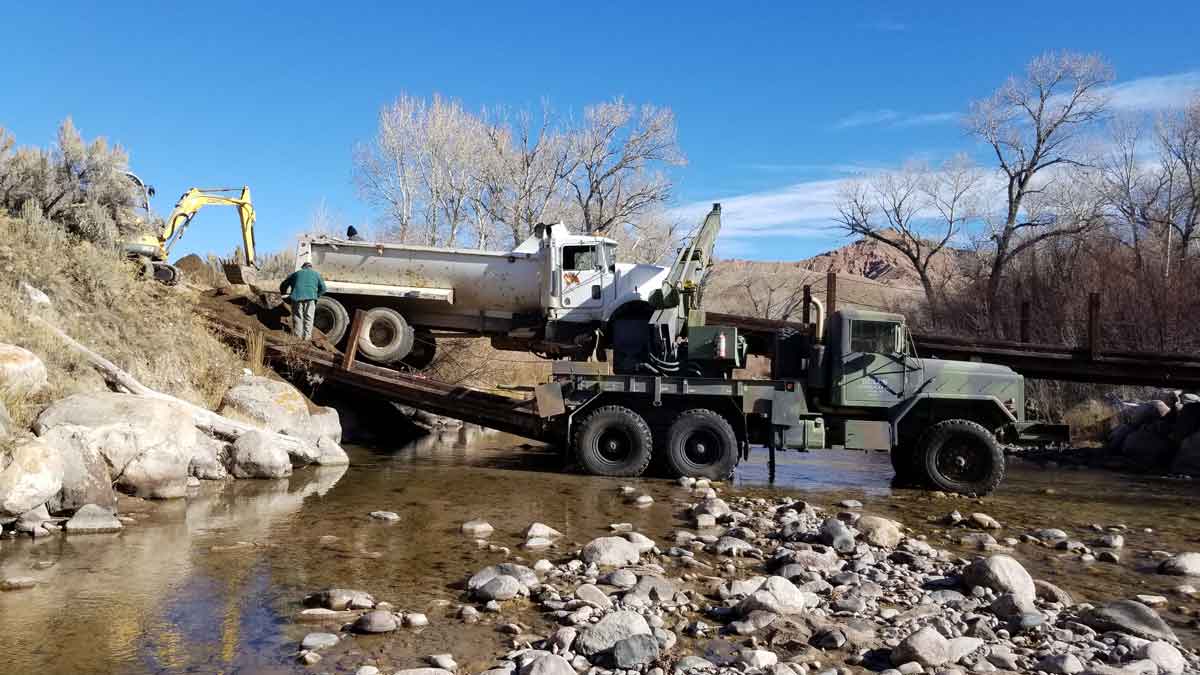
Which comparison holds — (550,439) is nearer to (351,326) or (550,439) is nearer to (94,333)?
(351,326)

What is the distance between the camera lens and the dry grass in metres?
11.2

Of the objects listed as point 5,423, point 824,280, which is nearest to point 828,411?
point 5,423

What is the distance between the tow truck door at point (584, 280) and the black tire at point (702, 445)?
12.3ft

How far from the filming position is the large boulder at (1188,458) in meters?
15.5

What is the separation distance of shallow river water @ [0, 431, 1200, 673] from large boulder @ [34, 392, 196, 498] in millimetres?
310

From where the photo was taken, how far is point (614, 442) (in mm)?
12969

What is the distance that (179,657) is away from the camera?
16.5 ft

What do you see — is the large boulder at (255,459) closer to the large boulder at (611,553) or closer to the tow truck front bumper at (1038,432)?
the large boulder at (611,553)

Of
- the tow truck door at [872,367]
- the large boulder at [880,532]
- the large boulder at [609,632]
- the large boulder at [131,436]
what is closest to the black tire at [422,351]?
the large boulder at [131,436]

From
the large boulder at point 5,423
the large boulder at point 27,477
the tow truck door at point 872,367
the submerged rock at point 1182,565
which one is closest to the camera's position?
the large boulder at point 27,477

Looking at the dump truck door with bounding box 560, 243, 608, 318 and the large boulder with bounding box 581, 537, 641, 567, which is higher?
the dump truck door with bounding box 560, 243, 608, 318

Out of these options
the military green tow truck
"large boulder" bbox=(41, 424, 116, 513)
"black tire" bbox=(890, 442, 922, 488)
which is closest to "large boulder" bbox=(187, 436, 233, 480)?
"large boulder" bbox=(41, 424, 116, 513)

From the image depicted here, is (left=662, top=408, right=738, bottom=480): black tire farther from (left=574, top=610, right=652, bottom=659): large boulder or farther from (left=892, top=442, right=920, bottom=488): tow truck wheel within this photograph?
(left=574, top=610, right=652, bottom=659): large boulder

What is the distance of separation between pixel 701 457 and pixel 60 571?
8.32 meters
